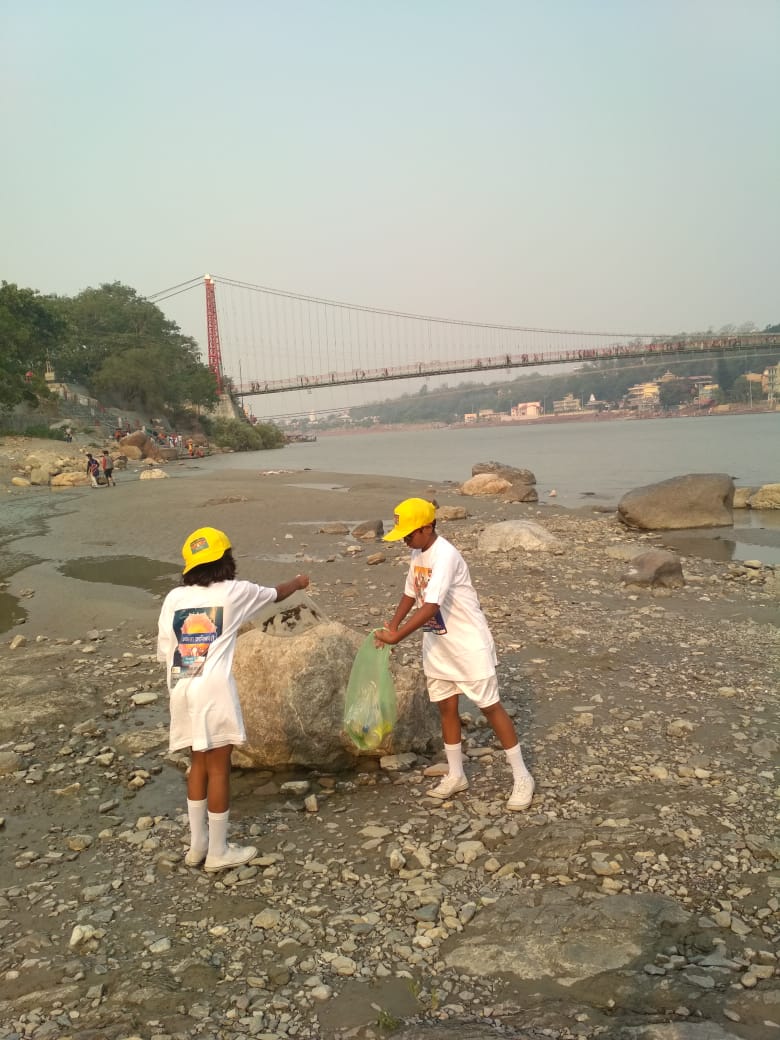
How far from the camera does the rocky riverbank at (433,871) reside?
9.04 feet

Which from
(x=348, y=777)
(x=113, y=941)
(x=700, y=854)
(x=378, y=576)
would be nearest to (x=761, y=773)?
(x=700, y=854)

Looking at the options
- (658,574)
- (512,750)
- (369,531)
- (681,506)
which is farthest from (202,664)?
(681,506)

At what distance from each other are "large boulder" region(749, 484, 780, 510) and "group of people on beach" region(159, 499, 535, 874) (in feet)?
51.0

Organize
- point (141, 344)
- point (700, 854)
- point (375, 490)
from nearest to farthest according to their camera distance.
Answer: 1. point (700, 854)
2. point (375, 490)
3. point (141, 344)

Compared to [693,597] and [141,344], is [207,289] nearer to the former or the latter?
[141,344]

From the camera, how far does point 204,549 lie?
12.3ft

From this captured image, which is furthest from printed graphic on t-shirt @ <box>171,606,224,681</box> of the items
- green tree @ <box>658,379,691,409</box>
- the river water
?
green tree @ <box>658,379,691,409</box>

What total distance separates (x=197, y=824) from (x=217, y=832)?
0.46 feet

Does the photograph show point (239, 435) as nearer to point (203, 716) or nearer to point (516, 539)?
point (516, 539)

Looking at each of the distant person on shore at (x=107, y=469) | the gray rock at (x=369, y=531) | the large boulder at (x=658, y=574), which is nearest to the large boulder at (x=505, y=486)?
the gray rock at (x=369, y=531)

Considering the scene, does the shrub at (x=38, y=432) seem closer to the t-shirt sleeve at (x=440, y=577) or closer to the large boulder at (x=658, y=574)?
the large boulder at (x=658, y=574)

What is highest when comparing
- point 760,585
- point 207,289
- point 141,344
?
point 207,289

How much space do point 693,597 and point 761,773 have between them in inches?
185

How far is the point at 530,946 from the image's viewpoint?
3025 millimetres
